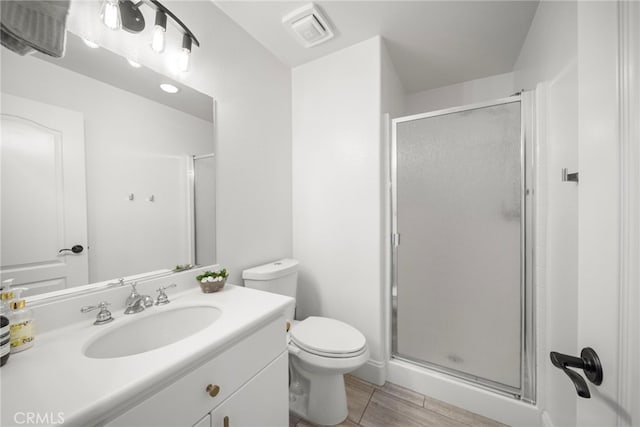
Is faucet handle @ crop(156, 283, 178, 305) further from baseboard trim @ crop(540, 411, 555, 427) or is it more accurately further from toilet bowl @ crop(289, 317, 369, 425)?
baseboard trim @ crop(540, 411, 555, 427)

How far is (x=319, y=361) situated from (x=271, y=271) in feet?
1.87

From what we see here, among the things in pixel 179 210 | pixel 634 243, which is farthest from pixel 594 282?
pixel 179 210

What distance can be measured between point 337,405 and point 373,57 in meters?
2.18

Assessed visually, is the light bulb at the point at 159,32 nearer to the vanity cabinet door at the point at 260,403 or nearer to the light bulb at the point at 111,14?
the light bulb at the point at 111,14

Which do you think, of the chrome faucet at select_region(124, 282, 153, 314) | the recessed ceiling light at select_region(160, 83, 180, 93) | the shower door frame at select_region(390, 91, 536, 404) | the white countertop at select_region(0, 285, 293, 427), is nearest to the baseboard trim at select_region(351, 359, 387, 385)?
the shower door frame at select_region(390, 91, 536, 404)

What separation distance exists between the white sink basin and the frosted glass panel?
125 cm

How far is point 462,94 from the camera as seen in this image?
2.29 m

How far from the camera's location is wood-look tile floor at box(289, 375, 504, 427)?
4.23ft

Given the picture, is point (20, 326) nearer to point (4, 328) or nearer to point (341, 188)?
point (4, 328)

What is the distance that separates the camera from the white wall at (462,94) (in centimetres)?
210

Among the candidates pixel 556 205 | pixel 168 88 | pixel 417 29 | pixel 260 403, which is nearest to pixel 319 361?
pixel 260 403

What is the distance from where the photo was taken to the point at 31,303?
76 cm

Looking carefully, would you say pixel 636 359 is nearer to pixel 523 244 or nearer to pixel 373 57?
pixel 523 244

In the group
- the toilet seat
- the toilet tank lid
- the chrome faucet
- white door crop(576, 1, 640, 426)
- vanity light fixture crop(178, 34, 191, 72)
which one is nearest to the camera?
white door crop(576, 1, 640, 426)
